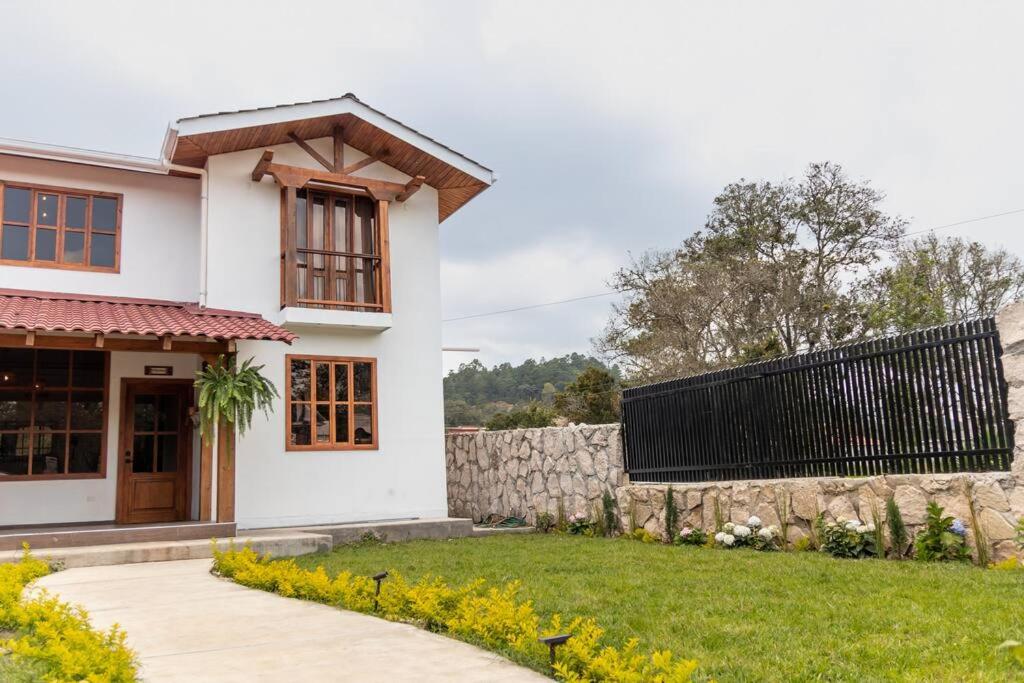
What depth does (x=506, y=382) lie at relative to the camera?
1804 inches

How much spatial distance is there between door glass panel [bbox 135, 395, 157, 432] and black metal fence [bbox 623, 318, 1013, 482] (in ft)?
25.3

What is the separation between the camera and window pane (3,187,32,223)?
470 inches

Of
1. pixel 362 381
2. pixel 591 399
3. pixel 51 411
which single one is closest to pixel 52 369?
pixel 51 411

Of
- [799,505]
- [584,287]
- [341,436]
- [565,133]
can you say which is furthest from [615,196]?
[799,505]

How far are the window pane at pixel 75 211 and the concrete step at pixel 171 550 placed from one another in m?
5.09

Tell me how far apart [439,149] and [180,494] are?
703 cm

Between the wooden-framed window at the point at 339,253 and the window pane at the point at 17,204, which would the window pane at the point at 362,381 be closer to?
the wooden-framed window at the point at 339,253

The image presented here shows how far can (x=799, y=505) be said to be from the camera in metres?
9.23

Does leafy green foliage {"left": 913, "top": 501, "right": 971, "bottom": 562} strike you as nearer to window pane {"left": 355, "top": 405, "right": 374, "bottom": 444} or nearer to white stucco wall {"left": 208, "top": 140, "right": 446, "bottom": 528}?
white stucco wall {"left": 208, "top": 140, "right": 446, "bottom": 528}

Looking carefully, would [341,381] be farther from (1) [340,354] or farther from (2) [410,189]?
(2) [410,189]

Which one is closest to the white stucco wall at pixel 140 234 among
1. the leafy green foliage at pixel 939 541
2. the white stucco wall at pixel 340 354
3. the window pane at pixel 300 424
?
the white stucco wall at pixel 340 354

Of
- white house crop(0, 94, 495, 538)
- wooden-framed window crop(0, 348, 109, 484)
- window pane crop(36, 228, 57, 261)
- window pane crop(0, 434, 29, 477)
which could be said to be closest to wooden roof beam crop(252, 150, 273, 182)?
white house crop(0, 94, 495, 538)

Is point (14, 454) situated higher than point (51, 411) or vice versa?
point (51, 411)

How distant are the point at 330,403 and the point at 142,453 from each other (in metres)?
3.00
